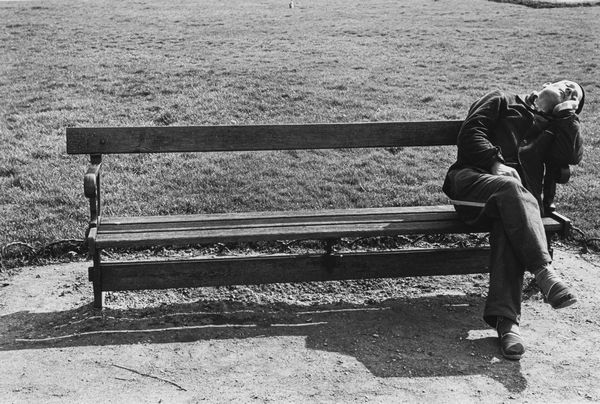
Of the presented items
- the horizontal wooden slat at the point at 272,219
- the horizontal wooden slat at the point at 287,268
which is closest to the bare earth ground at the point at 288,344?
the horizontal wooden slat at the point at 287,268

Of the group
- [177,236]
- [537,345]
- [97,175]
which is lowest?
[537,345]

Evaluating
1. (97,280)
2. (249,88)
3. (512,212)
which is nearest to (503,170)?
(512,212)

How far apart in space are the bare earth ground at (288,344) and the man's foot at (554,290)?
0.38 m

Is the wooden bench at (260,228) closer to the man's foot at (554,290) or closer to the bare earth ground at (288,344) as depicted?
the bare earth ground at (288,344)

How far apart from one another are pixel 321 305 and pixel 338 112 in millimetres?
4629

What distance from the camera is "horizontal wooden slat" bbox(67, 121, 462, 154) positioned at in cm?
496

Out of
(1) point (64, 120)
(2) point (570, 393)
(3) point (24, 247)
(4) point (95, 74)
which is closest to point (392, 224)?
(2) point (570, 393)

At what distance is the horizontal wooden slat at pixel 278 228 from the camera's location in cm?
462

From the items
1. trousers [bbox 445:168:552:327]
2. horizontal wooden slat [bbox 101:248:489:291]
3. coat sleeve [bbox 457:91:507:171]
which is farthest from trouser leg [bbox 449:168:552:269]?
horizontal wooden slat [bbox 101:248:489:291]

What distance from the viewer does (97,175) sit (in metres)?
4.80

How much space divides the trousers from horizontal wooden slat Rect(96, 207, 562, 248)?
0.42m

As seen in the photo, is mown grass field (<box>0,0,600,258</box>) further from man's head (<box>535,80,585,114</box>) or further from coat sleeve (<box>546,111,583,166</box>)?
man's head (<box>535,80,585,114</box>)

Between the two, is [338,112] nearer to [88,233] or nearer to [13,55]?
[88,233]

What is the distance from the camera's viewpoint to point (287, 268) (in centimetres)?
489
